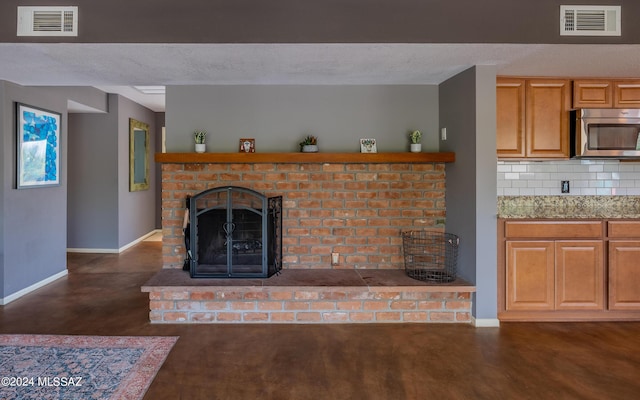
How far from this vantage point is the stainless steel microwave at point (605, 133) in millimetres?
3447

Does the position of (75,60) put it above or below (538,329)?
above

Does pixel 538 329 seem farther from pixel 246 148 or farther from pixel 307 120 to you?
pixel 246 148

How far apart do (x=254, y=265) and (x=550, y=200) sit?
111 inches

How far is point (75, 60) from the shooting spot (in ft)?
9.80

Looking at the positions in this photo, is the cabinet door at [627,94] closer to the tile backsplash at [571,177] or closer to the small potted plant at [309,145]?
the tile backsplash at [571,177]

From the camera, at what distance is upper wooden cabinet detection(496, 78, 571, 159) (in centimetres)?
347

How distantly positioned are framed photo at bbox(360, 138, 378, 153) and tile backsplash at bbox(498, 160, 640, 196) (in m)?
1.20

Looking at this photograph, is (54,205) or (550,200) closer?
(550,200)

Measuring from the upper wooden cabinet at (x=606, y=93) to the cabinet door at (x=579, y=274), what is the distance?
4.00ft

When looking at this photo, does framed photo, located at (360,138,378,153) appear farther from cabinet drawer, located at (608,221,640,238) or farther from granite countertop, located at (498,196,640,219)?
cabinet drawer, located at (608,221,640,238)

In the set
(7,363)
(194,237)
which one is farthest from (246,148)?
(7,363)

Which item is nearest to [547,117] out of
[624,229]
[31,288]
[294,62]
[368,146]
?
[624,229]
